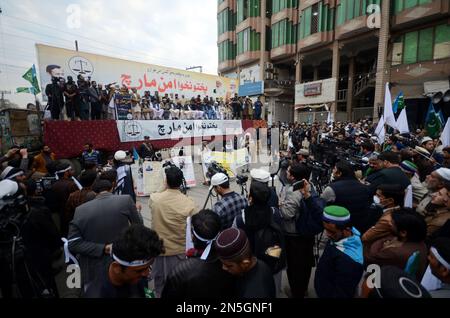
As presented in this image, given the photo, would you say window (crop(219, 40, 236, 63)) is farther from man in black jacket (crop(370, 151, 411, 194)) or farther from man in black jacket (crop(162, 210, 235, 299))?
man in black jacket (crop(162, 210, 235, 299))

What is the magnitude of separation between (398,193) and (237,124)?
11203 mm

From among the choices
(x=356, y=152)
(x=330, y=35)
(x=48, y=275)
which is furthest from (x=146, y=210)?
(x=330, y=35)

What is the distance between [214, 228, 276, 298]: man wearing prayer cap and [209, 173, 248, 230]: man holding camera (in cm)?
98

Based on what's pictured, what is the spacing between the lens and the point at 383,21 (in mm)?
19141

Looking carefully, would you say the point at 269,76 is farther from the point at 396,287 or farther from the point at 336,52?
the point at 396,287

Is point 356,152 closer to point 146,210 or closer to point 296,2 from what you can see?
point 146,210

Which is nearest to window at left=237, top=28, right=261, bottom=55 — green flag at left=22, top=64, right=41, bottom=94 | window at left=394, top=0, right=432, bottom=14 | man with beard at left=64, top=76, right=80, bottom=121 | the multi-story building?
the multi-story building

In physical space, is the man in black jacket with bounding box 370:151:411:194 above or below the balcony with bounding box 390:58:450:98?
below

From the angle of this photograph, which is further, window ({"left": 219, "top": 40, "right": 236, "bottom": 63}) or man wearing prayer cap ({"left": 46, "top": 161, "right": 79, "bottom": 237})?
window ({"left": 219, "top": 40, "right": 236, "bottom": 63})

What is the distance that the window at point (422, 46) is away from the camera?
54.6 feet

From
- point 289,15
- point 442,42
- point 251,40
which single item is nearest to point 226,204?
point 442,42

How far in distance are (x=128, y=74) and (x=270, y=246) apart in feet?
47.7

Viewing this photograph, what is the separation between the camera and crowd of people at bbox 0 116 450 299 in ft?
4.79
